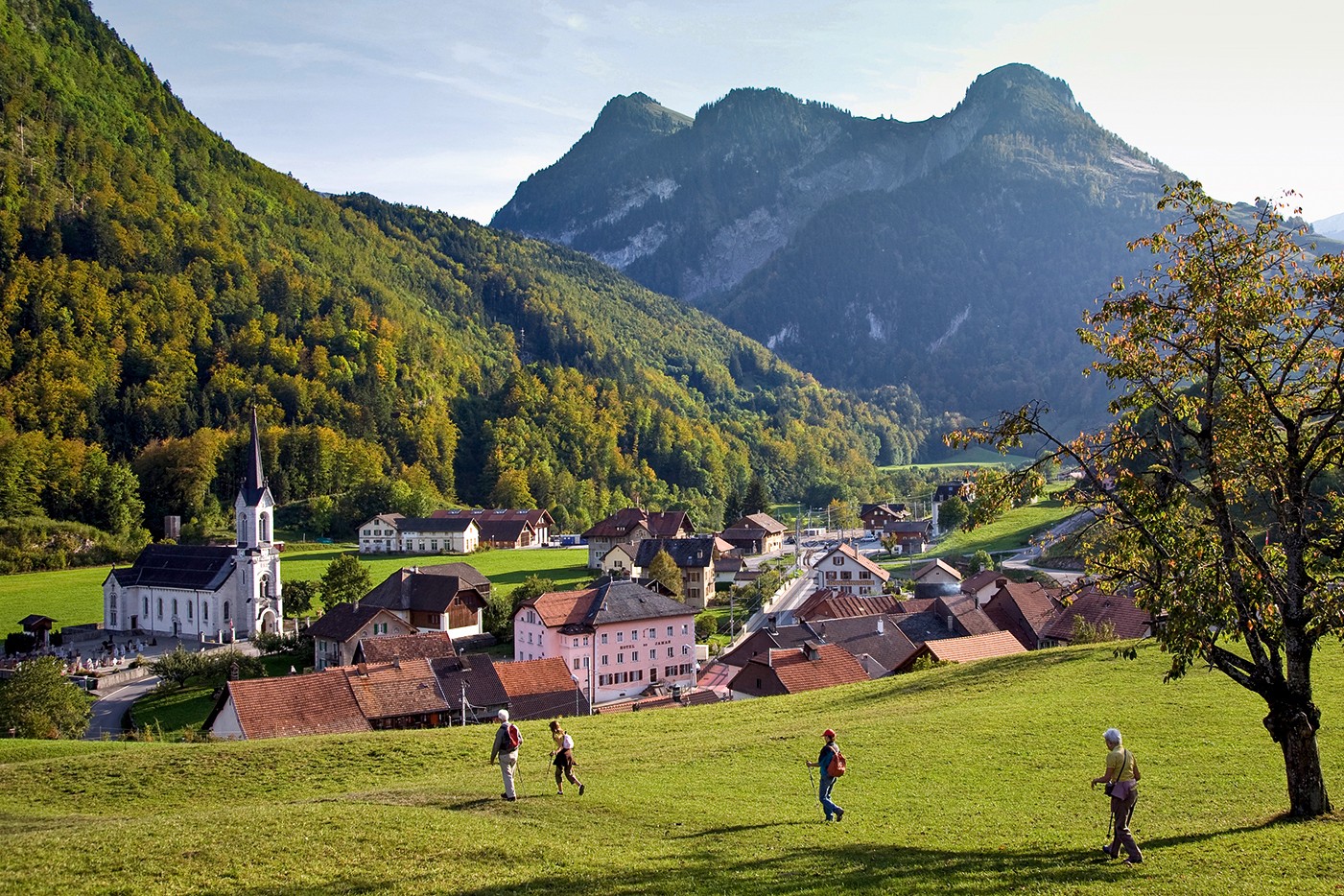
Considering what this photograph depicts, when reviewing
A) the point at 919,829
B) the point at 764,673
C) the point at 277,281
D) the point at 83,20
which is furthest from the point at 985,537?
the point at 83,20

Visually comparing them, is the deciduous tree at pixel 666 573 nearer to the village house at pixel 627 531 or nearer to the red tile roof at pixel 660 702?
the village house at pixel 627 531

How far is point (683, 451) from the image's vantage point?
183250mm

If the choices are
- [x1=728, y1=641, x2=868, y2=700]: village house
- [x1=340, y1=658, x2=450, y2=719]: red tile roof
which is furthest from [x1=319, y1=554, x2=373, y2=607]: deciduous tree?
[x1=728, y1=641, x2=868, y2=700]: village house

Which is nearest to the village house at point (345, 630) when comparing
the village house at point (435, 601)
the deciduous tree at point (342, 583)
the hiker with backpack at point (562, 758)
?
the village house at point (435, 601)

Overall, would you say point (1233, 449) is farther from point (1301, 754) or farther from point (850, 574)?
point (850, 574)

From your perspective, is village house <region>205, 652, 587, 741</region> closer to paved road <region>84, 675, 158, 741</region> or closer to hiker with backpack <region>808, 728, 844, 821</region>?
paved road <region>84, 675, 158, 741</region>

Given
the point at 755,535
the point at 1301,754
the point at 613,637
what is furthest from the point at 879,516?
the point at 1301,754

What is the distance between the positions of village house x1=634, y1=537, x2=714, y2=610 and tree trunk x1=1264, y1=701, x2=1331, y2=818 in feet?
230

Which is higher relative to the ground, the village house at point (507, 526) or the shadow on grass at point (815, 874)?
the village house at point (507, 526)

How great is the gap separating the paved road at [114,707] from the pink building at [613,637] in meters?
19.3

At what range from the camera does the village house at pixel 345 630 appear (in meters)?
56.7

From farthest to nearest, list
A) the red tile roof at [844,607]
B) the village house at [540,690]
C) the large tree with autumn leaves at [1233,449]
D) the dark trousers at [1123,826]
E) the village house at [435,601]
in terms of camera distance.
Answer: the village house at [435,601] → the red tile roof at [844,607] → the village house at [540,690] → the large tree with autumn leaves at [1233,449] → the dark trousers at [1123,826]

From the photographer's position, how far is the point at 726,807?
670 inches

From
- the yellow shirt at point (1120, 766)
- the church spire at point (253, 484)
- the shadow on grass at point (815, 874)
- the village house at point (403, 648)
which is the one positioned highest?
the church spire at point (253, 484)
